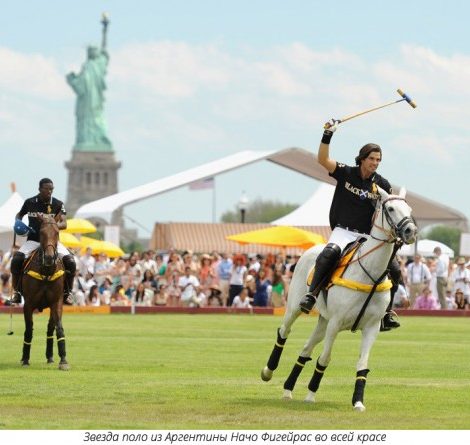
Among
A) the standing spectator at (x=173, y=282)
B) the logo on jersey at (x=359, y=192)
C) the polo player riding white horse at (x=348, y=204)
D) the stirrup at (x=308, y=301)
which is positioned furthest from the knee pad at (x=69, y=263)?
the standing spectator at (x=173, y=282)

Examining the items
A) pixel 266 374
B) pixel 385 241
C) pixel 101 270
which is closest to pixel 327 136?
pixel 385 241

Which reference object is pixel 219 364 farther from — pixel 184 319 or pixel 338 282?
pixel 184 319

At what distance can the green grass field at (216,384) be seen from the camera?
1407 cm

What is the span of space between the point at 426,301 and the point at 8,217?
17.7 meters

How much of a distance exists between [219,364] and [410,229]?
7.54 metres

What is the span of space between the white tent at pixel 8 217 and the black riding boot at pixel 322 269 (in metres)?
36.6

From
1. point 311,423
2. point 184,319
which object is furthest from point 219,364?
point 184,319

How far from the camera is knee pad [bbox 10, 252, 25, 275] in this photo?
70.4ft

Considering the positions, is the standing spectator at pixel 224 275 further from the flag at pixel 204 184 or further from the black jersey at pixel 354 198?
the black jersey at pixel 354 198

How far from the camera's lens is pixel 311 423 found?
546 inches

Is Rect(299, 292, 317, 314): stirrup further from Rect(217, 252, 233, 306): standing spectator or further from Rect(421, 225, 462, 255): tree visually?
Rect(421, 225, 462, 255): tree

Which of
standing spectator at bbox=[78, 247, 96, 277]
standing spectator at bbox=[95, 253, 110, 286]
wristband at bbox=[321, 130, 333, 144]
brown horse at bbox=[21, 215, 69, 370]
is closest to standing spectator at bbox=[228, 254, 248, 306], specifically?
standing spectator at bbox=[95, 253, 110, 286]

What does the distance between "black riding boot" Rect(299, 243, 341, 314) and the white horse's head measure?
707 mm

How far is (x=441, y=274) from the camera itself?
41.6 metres
